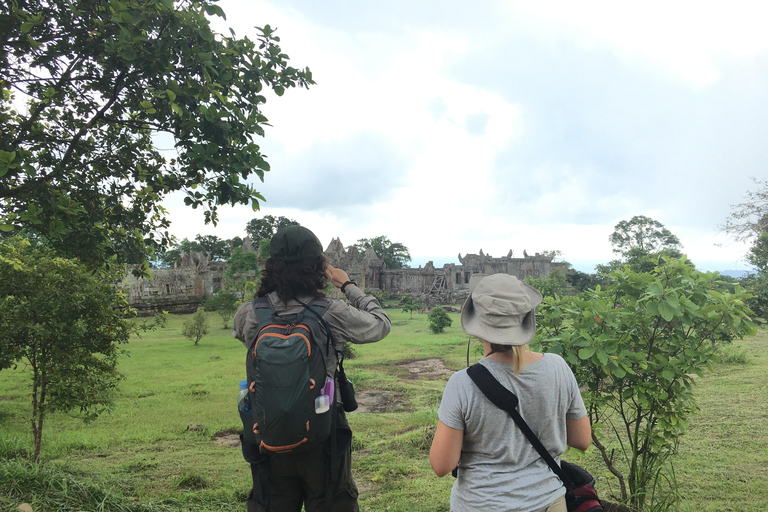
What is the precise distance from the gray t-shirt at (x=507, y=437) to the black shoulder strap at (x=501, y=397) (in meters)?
0.03

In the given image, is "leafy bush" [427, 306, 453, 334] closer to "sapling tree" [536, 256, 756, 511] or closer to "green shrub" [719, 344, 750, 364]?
"green shrub" [719, 344, 750, 364]

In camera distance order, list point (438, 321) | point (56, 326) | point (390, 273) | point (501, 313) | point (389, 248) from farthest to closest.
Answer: point (389, 248) < point (390, 273) < point (438, 321) < point (56, 326) < point (501, 313)

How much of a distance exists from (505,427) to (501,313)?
0.51 metres

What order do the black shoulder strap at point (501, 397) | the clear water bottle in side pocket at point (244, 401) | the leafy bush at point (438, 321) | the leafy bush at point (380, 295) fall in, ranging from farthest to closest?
the leafy bush at point (380, 295) < the leafy bush at point (438, 321) < the clear water bottle in side pocket at point (244, 401) < the black shoulder strap at point (501, 397)

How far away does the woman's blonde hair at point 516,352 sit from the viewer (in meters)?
2.09

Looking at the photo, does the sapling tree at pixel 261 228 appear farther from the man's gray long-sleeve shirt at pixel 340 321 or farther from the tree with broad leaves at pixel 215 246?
the man's gray long-sleeve shirt at pixel 340 321

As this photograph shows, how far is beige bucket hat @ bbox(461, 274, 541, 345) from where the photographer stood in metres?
2.16

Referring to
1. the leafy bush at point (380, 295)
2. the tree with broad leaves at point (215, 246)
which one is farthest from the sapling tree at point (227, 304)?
the tree with broad leaves at point (215, 246)

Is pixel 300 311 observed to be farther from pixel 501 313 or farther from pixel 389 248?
pixel 389 248

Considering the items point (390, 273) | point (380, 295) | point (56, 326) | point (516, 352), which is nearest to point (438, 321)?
point (380, 295)

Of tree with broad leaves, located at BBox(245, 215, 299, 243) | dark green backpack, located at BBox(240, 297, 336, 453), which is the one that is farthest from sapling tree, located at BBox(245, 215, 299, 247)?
dark green backpack, located at BBox(240, 297, 336, 453)

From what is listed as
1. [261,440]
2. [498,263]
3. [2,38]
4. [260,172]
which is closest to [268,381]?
[261,440]

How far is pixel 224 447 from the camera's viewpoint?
702 cm

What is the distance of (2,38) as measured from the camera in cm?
394
